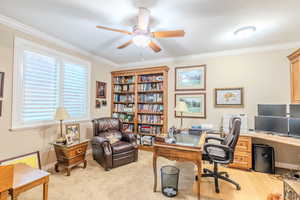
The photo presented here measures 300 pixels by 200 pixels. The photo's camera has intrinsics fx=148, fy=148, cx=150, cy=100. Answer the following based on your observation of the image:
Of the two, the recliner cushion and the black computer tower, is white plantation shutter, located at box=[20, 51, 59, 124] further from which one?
the black computer tower

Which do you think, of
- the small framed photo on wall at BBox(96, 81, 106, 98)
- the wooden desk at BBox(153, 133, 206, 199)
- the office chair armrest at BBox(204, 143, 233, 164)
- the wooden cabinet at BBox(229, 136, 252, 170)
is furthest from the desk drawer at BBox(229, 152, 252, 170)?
the small framed photo on wall at BBox(96, 81, 106, 98)

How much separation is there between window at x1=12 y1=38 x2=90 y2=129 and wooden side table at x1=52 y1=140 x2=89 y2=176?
0.66 meters

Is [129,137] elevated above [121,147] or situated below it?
above

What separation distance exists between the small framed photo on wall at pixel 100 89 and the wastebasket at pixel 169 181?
2.80m

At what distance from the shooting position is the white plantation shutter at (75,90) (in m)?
3.33

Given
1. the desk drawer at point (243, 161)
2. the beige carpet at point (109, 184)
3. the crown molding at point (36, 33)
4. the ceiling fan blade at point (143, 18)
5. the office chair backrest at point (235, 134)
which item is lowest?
the beige carpet at point (109, 184)

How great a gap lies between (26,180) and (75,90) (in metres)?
2.26

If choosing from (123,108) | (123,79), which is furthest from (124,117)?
(123,79)

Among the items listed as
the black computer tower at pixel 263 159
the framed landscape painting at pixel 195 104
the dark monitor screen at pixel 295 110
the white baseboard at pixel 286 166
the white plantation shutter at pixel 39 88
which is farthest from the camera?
the framed landscape painting at pixel 195 104


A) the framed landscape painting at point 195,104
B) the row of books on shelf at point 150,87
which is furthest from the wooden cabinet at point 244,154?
the row of books on shelf at point 150,87

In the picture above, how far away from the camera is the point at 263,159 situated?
9.53ft

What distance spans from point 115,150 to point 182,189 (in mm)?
1442

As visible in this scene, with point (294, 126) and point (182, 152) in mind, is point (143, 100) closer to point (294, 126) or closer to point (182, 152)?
point (182, 152)

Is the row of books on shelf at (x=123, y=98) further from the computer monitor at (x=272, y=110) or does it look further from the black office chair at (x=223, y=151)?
the computer monitor at (x=272, y=110)
